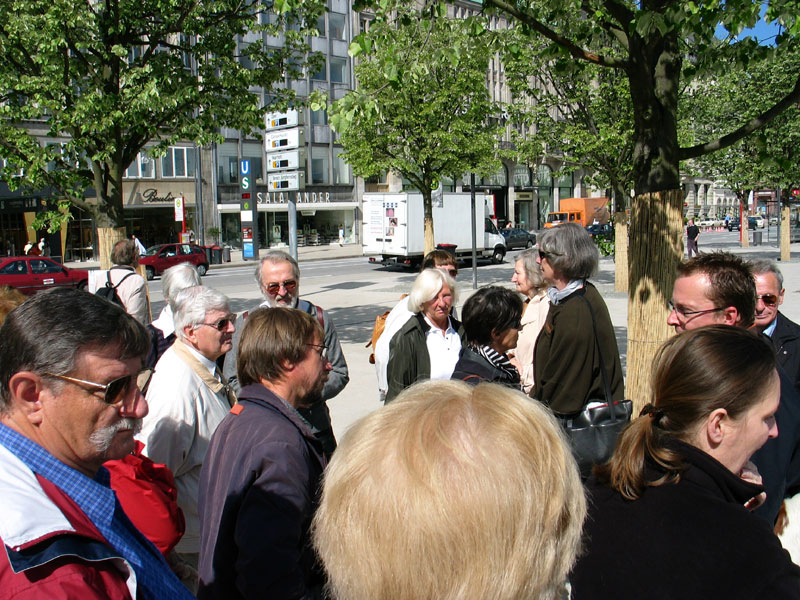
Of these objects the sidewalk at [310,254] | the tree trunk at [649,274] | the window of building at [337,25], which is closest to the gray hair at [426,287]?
the tree trunk at [649,274]

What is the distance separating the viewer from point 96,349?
1828 mm

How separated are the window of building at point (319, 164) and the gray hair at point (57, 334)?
4584 cm

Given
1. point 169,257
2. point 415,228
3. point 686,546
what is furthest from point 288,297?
point 169,257

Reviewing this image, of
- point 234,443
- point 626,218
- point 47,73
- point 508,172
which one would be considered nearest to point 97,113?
point 47,73

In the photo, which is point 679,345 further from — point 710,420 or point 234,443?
point 234,443

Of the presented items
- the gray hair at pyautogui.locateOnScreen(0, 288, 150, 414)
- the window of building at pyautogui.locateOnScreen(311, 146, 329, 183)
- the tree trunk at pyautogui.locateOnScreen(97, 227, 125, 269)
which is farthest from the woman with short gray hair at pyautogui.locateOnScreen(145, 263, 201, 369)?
the window of building at pyautogui.locateOnScreen(311, 146, 329, 183)

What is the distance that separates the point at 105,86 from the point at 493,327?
738cm

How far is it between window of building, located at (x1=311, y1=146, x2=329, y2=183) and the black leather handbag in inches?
1763

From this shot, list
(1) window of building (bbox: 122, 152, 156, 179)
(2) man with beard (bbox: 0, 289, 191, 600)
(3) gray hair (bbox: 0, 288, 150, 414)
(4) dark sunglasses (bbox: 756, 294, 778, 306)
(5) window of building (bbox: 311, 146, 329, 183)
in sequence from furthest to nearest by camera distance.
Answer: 1. (5) window of building (bbox: 311, 146, 329, 183)
2. (1) window of building (bbox: 122, 152, 156, 179)
3. (4) dark sunglasses (bbox: 756, 294, 778, 306)
4. (3) gray hair (bbox: 0, 288, 150, 414)
5. (2) man with beard (bbox: 0, 289, 191, 600)

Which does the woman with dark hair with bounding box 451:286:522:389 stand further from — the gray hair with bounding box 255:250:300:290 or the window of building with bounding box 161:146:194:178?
the window of building with bounding box 161:146:194:178

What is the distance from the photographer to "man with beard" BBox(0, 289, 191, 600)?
1.44m

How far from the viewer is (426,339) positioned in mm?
4281

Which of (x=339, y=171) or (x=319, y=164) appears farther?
(x=339, y=171)

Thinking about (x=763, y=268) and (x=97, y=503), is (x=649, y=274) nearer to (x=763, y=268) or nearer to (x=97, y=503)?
(x=763, y=268)
